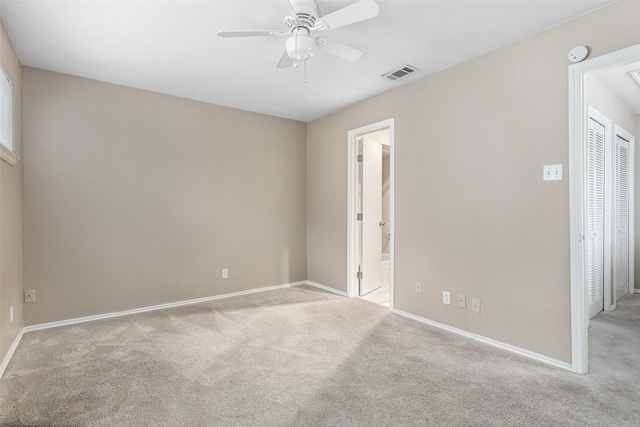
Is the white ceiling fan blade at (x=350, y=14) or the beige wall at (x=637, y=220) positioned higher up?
the white ceiling fan blade at (x=350, y=14)

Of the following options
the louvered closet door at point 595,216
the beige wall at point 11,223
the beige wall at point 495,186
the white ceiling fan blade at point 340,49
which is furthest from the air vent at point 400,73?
the beige wall at point 11,223

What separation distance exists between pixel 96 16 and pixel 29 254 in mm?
2230

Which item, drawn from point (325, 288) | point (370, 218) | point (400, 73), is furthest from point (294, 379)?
point (400, 73)

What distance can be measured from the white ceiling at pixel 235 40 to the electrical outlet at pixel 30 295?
2095 mm

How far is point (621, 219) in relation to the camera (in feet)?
13.3

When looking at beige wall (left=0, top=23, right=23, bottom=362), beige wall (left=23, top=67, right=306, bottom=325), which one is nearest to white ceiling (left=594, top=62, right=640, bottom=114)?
beige wall (left=23, top=67, right=306, bottom=325)

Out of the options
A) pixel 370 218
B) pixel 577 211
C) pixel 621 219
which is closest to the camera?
pixel 577 211

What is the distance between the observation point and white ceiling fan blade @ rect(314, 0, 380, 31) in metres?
1.73

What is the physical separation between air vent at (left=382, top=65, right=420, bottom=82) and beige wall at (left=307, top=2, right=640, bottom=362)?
20cm

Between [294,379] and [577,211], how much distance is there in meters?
2.26

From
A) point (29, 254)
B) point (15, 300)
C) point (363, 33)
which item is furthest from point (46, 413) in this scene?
point (363, 33)

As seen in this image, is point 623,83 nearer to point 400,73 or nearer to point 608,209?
point 608,209

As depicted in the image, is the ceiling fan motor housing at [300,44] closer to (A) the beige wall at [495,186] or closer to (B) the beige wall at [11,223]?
(A) the beige wall at [495,186]

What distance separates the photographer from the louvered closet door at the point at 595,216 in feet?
10.5
